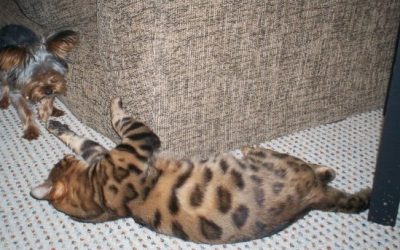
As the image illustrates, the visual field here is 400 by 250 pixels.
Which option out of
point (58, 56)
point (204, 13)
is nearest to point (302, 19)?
point (204, 13)

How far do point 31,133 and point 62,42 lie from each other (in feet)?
1.85

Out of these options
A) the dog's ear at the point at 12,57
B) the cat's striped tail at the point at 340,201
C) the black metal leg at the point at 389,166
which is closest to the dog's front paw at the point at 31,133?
the dog's ear at the point at 12,57

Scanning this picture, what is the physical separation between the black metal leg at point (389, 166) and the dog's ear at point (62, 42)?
1607 millimetres

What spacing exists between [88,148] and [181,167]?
0.54 m

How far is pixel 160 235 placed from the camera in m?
1.86

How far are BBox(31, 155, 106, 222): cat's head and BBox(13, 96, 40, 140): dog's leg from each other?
27.1 inches

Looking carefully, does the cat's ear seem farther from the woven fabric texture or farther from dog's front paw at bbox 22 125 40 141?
dog's front paw at bbox 22 125 40 141

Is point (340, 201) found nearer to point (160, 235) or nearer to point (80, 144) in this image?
point (160, 235)

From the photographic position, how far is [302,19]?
75.1 inches

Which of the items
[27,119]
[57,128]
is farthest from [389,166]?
[27,119]

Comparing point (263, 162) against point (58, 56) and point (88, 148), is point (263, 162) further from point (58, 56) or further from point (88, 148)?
point (58, 56)

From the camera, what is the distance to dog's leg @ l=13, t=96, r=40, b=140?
95.1 inches

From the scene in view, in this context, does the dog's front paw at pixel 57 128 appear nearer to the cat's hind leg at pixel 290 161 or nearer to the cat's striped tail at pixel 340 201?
the cat's hind leg at pixel 290 161

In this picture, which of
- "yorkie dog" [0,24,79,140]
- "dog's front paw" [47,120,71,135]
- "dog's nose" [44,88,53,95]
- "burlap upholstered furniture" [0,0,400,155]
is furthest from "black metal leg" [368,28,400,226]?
"dog's nose" [44,88,53,95]
